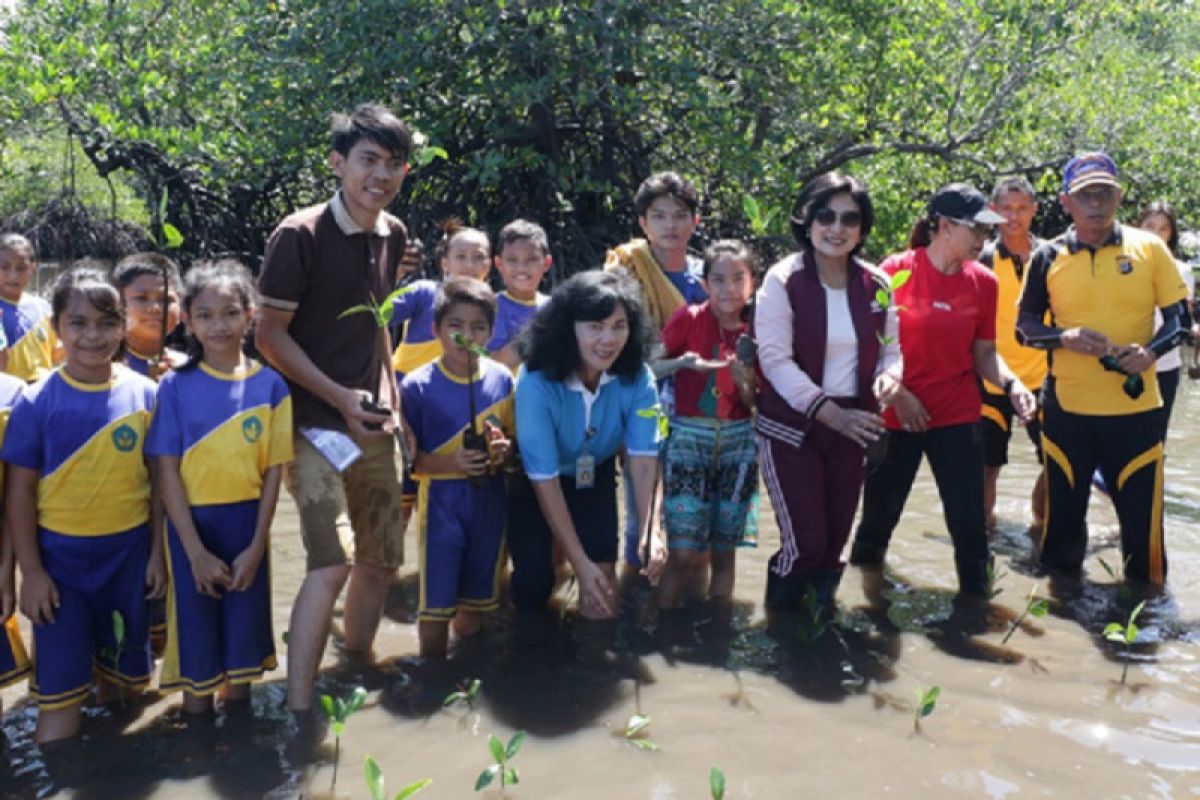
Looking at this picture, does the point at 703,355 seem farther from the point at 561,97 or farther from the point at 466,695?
the point at 561,97

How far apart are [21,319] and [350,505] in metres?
2.30

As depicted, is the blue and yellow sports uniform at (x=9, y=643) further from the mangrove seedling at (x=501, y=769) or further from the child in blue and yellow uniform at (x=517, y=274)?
the child in blue and yellow uniform at (x=517, y=274)

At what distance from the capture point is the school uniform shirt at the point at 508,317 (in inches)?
202

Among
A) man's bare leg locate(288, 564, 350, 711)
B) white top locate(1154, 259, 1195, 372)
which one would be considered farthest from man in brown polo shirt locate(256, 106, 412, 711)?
Result: white top locate(1154, 259, 1195, 372)

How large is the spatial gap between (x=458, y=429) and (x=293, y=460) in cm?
64

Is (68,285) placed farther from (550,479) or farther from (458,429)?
(550,479)

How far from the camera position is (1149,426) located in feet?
16.1

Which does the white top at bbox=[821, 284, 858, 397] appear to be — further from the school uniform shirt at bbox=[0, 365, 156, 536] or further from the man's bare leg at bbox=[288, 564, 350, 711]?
the school uniform shirt at bbox=[0, 365, 156, 536]

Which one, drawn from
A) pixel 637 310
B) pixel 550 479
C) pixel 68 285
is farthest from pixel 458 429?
pixel 68 285

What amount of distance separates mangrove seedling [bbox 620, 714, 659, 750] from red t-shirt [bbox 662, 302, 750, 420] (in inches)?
59.4

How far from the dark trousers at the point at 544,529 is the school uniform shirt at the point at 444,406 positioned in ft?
0.95

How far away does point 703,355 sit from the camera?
4.64 meters

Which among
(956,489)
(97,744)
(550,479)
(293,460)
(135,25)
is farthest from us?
(135,25)

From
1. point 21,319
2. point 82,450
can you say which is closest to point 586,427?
point 82,450
